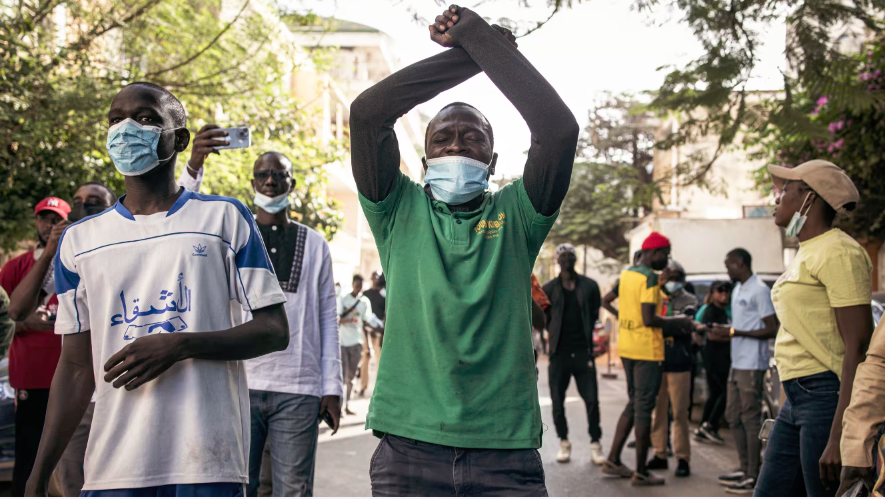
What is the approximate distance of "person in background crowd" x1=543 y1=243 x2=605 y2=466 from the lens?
823cm

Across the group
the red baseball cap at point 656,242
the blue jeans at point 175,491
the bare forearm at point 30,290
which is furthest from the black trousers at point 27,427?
the red baseball cap at point 656,242

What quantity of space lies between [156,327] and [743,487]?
20.0ft

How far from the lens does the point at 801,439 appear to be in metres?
3.74

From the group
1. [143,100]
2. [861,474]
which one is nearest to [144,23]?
[143,100]

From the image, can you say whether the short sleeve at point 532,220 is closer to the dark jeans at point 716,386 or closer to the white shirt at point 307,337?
the white shirt at point 307,337

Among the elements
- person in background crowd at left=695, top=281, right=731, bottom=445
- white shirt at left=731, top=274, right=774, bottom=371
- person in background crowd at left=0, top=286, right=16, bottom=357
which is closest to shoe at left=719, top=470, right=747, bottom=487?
white shirt at left=731, top=274, right=774, bottom=371

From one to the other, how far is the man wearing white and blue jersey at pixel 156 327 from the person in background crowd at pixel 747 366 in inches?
223

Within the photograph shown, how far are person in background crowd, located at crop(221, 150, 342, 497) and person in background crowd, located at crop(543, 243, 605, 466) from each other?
4245 millimetres

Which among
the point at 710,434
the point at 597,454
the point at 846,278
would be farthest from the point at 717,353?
the point at 846,278

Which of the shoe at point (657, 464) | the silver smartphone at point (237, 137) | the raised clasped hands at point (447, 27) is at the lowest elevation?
the shoe at point (657, 464)

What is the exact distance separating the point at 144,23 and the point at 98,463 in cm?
921

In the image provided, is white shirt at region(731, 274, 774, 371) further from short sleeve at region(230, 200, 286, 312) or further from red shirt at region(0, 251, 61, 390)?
short sleeve at region(230, 200, 286, 312)

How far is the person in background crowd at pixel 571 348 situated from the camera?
823 centimetres

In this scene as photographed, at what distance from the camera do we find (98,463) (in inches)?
93.9
